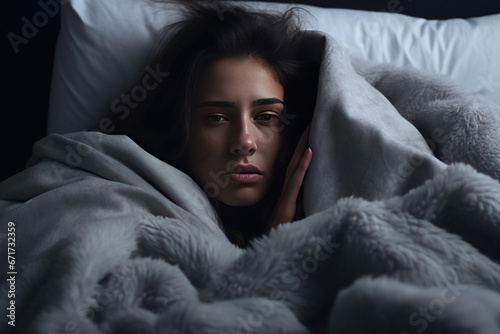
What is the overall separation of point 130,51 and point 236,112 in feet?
1.04

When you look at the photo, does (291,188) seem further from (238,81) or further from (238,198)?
(238,81)

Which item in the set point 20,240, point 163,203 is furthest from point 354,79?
point 20,240

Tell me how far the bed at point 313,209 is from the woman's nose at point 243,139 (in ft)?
0.35

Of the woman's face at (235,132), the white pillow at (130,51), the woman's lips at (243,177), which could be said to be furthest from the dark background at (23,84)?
the woman's lips at (243,177)

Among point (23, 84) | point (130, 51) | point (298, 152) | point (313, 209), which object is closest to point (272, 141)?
point (298, 152)

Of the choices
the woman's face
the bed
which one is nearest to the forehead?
the woman's face

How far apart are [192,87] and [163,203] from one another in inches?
10.9

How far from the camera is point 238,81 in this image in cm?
90

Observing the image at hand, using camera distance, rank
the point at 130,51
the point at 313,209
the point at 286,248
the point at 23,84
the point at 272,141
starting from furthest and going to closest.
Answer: the point at 23,84
the point at 130,51
the point at 272,141
the point at 313,209
the point at 286,248

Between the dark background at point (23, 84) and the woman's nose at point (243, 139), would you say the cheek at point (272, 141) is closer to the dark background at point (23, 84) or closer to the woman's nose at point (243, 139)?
the woman's nose at point (243, 139)

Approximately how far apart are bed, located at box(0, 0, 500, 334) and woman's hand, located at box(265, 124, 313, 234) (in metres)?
0.02

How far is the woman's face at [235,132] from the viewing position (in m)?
0.88

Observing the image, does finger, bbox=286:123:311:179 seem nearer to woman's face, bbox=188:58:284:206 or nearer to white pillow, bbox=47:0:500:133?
woman's face, bbox=188:58:284:206

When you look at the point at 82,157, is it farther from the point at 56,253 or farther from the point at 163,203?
the point at 56,253
